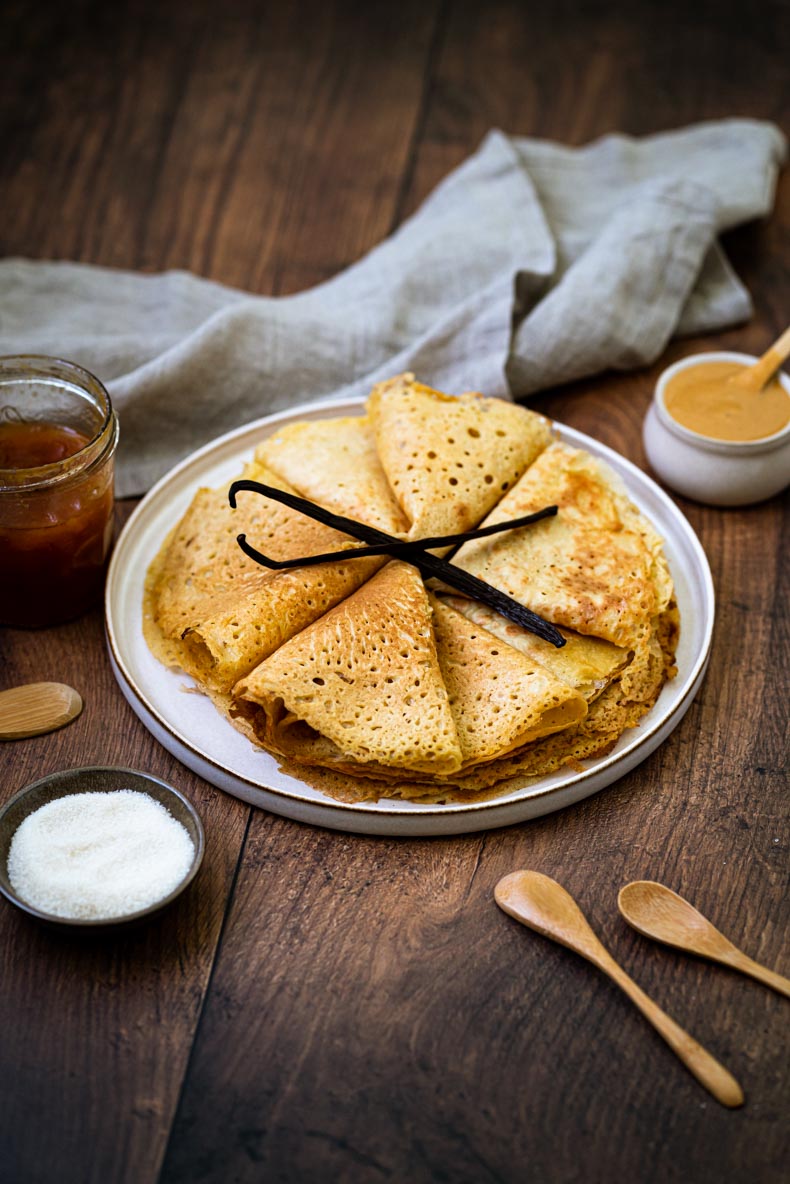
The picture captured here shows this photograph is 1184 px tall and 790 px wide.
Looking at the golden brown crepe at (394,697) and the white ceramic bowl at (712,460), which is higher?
the white ceramic bowl at (712,460)

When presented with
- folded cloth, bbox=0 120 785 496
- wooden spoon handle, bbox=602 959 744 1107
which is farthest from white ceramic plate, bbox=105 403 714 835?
wooden spoon handle, bbox=602 959 744 1107

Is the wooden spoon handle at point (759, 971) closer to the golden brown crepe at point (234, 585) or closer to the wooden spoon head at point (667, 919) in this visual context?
the wooden spoon head at point (667, 919)

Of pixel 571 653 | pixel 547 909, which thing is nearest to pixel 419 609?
pixel 571 653

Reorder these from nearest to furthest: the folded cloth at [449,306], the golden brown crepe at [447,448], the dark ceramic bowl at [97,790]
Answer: the dark ceramic bowl at [97,790]
the golden brown crepe at [447,448]
the folded cloth at [449,306]

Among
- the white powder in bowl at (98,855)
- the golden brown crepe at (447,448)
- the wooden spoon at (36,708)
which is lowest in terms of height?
the wooden spoon at (36,708)

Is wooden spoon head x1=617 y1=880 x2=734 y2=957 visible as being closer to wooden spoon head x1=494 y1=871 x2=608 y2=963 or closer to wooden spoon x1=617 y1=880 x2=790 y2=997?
wooden spoon x1=617 y1=880 x2=790 y2=997

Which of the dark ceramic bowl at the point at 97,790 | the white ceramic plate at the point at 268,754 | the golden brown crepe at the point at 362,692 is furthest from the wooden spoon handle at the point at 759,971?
the dark ceramic bowl at the point at 97,790
